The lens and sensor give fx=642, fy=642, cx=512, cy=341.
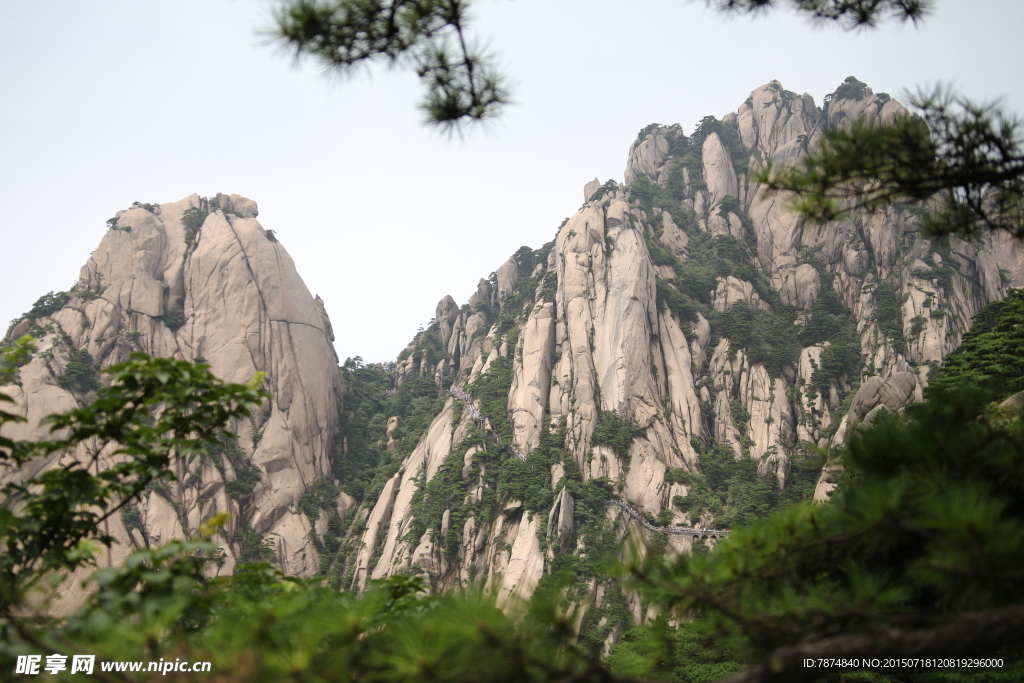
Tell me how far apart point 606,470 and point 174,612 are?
29334mm

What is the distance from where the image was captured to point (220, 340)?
3528cm

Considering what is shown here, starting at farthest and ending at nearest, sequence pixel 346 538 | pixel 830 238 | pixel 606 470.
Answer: pixel 830 238, pixel 346 538, pixel 606 470

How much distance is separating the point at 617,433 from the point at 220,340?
2201 centimetres

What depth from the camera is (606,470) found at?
30578 millimetres

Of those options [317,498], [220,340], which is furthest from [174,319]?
[317,498]

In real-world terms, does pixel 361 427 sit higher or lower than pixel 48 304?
lower

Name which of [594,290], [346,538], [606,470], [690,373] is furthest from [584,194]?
[346,538]

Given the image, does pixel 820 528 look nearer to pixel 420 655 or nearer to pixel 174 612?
pixel 420 655

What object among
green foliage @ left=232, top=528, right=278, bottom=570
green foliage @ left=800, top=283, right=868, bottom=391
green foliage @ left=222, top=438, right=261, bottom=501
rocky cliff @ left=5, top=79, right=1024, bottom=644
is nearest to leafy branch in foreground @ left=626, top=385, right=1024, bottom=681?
rocky cliff @ left=5, top=79, right=1024, bottom=644

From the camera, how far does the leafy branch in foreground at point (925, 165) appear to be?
3.50 m

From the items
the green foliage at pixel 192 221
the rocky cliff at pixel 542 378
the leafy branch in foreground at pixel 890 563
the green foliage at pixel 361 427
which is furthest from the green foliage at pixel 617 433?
the leafy branch in foreground at pixel 890 563

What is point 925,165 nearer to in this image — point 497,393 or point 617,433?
point 617,433

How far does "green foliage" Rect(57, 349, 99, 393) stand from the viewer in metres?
30.8
